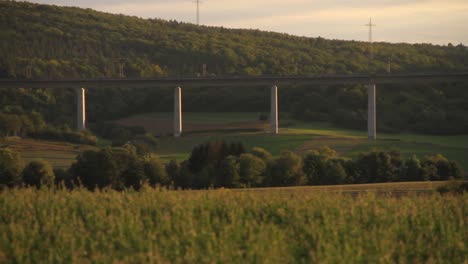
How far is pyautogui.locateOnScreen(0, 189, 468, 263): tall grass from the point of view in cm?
1411

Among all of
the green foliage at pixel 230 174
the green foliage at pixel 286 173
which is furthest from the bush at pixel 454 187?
the green foliage at pixel 286 173

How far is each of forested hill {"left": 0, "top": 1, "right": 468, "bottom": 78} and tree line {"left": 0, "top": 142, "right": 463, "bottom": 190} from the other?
73.1 m

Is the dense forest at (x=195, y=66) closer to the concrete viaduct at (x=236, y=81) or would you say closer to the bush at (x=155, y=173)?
the concrete viaduct at (x=236, y=81)

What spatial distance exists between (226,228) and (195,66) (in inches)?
5326

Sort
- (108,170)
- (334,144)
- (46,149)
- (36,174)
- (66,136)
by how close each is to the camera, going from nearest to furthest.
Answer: (108,170) → (36,174) → (46,149) → (334,144) → (66,136)

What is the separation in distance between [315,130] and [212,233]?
77.5 metres

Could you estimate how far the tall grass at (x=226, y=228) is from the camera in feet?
46.3

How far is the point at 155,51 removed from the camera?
15700 centimetres

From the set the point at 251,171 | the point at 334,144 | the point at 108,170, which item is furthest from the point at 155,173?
the point at 334,144

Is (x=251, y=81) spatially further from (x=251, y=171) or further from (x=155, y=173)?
(x=155, y=173)

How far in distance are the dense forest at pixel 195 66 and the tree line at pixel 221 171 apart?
42.7 metres

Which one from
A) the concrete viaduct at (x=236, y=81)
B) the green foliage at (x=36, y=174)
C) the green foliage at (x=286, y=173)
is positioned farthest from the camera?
the concrete viaduct at (x=236, y=81)

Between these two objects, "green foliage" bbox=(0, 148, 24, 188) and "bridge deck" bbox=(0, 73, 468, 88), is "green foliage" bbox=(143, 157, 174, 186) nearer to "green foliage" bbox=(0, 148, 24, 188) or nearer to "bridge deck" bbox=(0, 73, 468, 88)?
"green foliage" bbox=(0, 148, 24, 188)

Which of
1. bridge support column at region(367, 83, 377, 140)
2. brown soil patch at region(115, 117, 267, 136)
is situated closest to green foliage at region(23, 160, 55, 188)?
bridge support column at region(367, 83, 377, 140)
